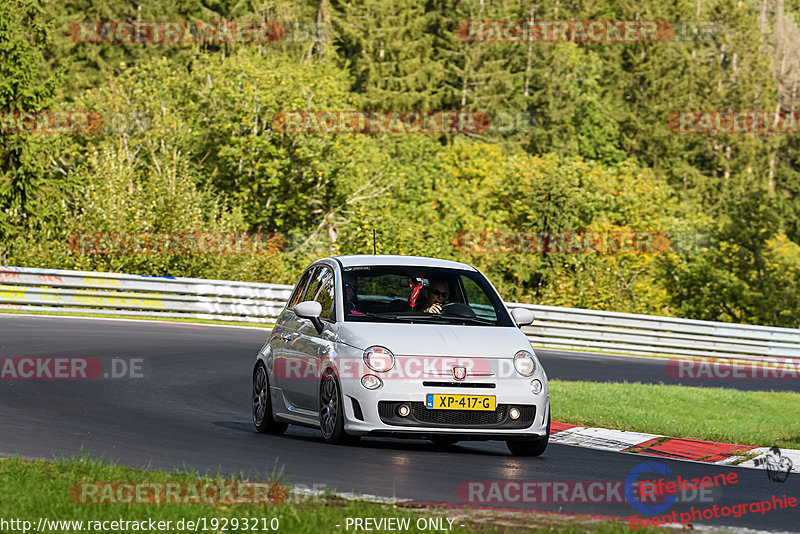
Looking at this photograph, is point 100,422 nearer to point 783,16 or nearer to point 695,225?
point 695,225

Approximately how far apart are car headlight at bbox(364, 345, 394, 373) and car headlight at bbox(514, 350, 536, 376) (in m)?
1.06

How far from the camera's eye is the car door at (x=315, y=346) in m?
11.2

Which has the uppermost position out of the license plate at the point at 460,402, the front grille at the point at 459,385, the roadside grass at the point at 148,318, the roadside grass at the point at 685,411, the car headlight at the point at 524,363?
the car headlight at the point at 524,363

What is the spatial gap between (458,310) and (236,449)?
98.3 inches

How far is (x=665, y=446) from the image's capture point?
512 inches

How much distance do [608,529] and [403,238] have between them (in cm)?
3260

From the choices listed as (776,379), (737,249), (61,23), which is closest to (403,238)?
(737,249)

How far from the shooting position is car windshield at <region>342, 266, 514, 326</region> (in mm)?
11383

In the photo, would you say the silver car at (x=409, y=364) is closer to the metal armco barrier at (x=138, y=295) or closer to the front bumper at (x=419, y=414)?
the front bumper at (x=419, y=414)

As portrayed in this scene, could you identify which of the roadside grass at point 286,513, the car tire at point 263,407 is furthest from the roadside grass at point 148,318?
the roadside grass at point 286,513

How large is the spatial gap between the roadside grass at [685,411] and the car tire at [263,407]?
4.06 meters

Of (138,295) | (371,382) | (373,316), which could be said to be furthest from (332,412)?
(138,295)

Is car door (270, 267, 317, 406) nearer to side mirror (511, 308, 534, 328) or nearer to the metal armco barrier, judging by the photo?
side mirror (511, 308, 534, 328)

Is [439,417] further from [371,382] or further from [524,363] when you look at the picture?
[524,363]
